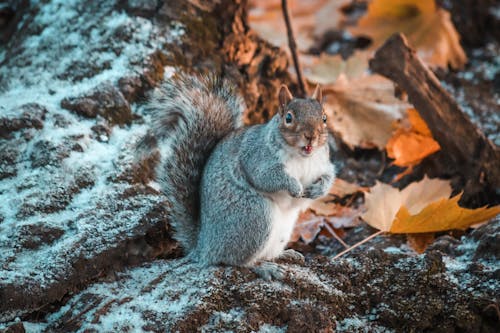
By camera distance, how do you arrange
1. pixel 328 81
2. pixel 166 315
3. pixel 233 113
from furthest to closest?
pixel 328 81
pixel 233 113
pixel 166 315

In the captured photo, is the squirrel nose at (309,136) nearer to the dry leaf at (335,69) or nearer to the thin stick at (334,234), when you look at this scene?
the thin stick at (334,234)

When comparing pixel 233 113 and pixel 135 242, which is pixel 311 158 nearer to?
pixel 233 113

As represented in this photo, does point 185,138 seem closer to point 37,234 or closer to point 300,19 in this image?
point 37,234

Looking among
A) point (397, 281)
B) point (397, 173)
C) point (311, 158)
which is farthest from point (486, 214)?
point (397, 173)

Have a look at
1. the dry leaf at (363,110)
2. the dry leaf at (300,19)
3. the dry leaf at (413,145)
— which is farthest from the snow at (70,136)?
the dry leaf at (300,19)

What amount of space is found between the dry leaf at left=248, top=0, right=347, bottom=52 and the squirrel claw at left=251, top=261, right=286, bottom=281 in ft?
6.64

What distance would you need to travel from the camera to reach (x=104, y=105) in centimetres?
249

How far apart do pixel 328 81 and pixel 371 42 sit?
108 cm

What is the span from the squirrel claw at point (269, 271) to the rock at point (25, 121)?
37.5 inches

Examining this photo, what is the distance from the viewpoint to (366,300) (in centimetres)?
192

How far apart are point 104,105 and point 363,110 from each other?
1229 millimetres

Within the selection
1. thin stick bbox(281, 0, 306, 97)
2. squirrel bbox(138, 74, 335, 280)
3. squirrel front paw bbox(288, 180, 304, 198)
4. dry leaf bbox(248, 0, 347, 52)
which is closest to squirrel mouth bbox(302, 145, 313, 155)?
squirrel bbox(138, 74, 335, 280)

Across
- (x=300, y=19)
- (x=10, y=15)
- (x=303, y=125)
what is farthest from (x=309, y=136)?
(x=300, y=19)

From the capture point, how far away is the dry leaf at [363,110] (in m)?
3.02
